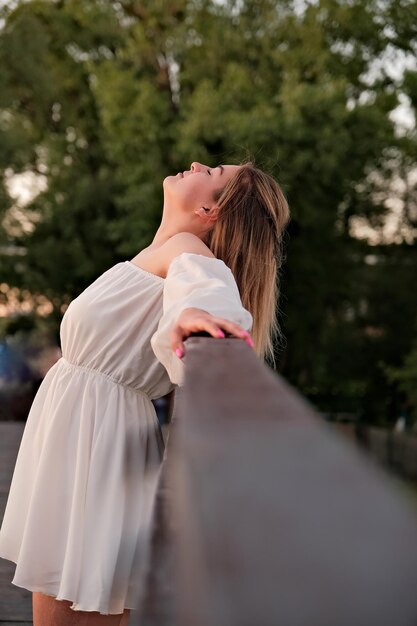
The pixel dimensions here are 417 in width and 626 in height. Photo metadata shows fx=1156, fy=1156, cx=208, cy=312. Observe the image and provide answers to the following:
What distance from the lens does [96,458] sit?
256 cm

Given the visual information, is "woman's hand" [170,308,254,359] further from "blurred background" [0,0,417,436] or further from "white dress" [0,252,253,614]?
"blurred background" [0,0,417,436]

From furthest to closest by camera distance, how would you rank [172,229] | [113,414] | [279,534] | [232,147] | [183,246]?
[232,147]
[172,229]
[113,414]
[183,246]
[279,534]

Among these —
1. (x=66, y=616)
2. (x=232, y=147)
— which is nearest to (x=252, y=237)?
(x=66, y=616)

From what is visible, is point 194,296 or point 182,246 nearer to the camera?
point 194,296

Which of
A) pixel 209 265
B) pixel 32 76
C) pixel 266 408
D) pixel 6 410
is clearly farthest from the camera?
pixel 32 76

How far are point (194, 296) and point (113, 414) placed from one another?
62cm

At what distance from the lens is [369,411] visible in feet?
124

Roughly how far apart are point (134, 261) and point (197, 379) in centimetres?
119

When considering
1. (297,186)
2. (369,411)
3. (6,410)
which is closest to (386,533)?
(6,410)

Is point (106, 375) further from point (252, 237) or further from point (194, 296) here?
point (194, 296)

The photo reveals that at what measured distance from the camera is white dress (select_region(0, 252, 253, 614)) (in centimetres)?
252

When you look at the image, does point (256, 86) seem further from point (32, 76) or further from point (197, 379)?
point (197, 379)

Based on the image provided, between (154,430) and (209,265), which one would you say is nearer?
(209,265)

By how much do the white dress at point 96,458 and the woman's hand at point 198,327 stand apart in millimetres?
288
